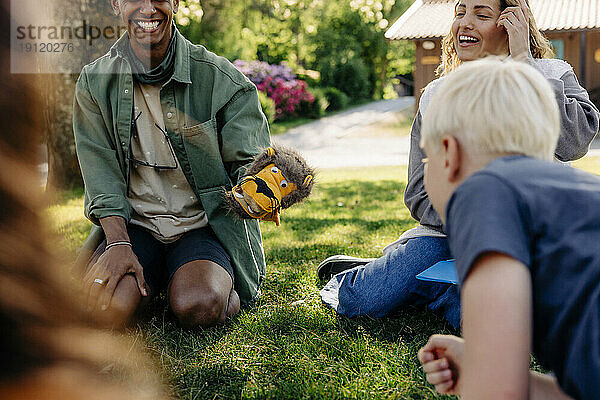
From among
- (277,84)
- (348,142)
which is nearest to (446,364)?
(348,142)

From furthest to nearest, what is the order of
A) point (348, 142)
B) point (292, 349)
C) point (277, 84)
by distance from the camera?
point (277, 84)
point (348, 142)
point (292, 349)

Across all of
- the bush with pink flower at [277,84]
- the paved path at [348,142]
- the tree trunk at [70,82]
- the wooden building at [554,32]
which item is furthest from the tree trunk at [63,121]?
the bush with pink flower at [277,84]

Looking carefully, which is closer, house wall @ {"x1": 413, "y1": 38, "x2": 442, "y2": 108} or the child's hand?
the child's hand

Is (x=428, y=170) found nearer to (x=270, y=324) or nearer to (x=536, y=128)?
(x=536, y=128)

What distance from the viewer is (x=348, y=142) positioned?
15539mm

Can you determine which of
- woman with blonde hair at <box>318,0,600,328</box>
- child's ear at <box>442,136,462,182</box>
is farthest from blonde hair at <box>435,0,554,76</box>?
child's ear at <box>442,136,462,182</box>

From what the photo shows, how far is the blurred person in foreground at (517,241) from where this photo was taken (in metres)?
1.19

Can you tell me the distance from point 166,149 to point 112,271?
0.67 meters

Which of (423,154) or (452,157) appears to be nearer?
(452,157)

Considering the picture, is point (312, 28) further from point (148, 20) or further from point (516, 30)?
point (516, 30)

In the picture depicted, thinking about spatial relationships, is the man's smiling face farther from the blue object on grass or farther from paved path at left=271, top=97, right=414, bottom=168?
paved path at left=271, top=97, right=414, bottom=168

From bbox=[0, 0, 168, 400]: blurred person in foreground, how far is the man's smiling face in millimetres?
2623

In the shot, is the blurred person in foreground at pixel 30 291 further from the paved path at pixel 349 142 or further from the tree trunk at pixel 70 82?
the paved path at pixel 349 142

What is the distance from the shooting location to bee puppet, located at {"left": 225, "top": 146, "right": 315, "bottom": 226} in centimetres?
255
